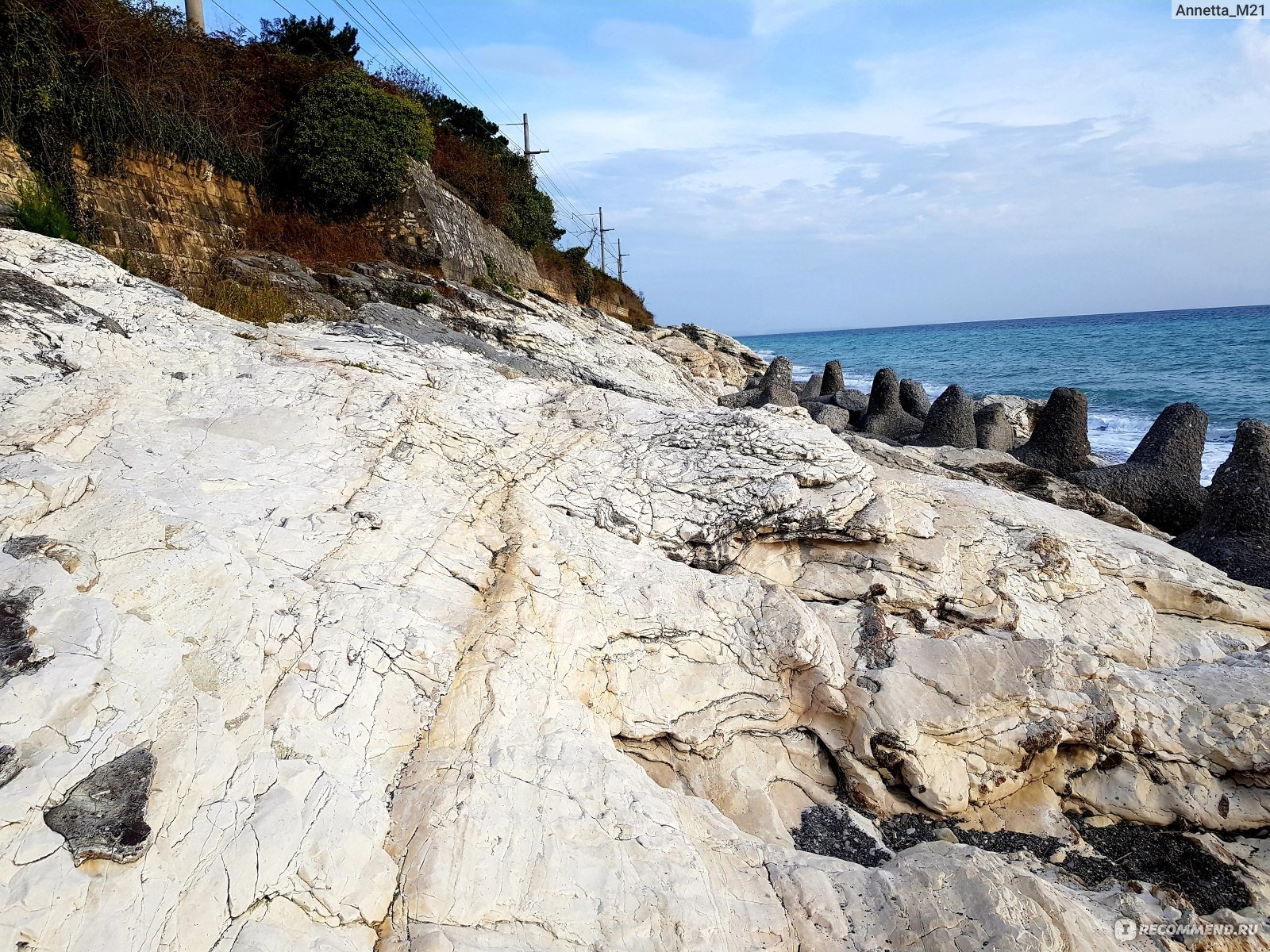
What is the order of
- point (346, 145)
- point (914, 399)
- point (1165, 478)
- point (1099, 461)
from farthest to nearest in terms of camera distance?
point (914, 399) → point (346, 145) → point (1099, 461) → point (1165, 478)

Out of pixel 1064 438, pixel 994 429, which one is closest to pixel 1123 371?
pixel 994 429

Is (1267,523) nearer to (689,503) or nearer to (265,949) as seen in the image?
(689,503)

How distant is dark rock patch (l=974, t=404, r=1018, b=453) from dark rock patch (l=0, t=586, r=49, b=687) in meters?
14.4

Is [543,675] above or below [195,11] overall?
below

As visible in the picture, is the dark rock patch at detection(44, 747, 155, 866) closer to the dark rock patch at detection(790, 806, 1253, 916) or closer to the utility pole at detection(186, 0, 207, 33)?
the dark rock patch at detection(790, 806, 1253, 916)

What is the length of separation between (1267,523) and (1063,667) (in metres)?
5.28

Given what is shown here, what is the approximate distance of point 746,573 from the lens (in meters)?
4.56

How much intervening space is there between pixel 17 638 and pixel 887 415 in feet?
51.5

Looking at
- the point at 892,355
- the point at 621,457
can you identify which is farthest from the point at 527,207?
the point at 892,355

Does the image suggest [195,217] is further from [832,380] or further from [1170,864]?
[832,380]

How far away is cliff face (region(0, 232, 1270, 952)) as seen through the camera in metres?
2.18

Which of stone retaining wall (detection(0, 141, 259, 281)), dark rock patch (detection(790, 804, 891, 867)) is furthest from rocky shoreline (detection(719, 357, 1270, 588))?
stone retaining wall (detection(0, 141, 259, 281))

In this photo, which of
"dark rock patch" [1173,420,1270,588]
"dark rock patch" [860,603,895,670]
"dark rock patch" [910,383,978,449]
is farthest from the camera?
"dark rock patch" [910,383,978,449]

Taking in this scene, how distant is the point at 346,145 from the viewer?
12719 millimetres
